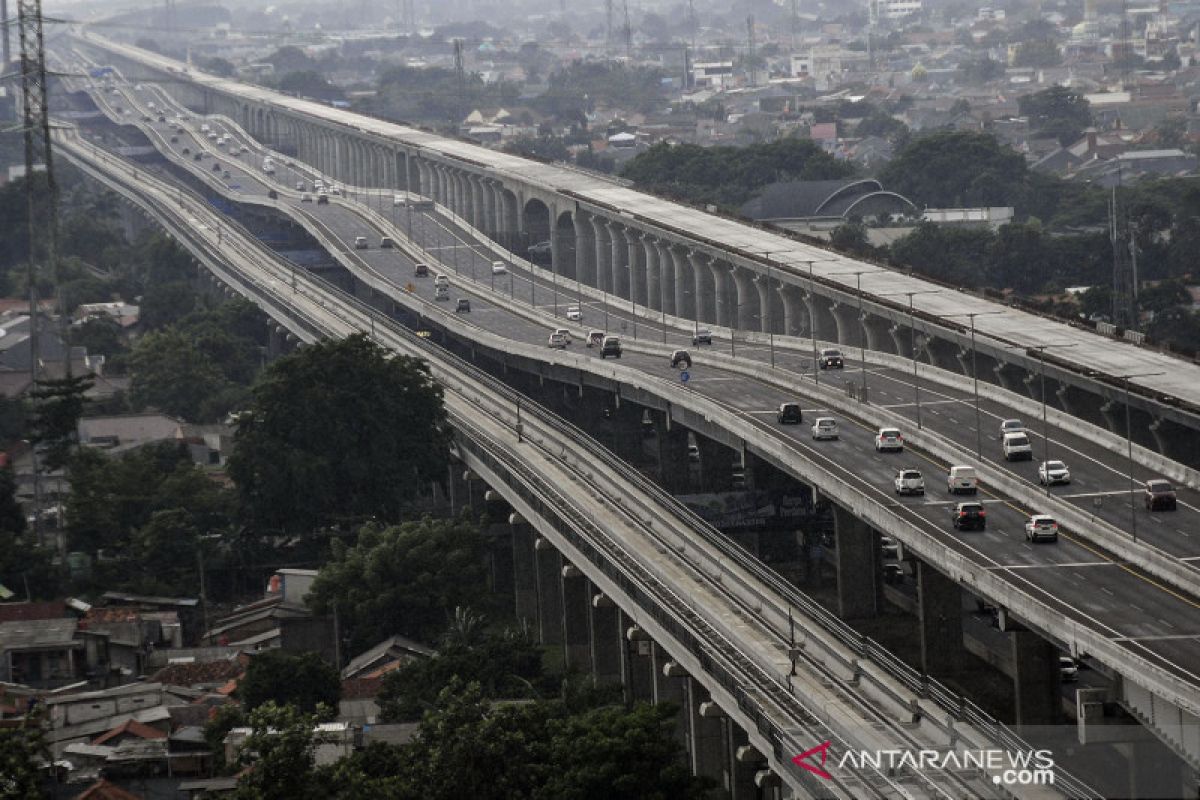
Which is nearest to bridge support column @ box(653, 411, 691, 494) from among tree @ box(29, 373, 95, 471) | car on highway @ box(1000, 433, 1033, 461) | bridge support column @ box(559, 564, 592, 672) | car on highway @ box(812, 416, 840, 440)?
car on highway @ box(812, 416, 840, 440)

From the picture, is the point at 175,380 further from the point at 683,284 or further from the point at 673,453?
the point at 673,453

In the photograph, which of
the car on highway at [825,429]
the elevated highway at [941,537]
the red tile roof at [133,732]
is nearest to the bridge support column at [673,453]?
the elevated highway at [941,537]

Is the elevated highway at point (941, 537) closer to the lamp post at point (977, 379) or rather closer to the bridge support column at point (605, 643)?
the lamp post at point (977, 379)

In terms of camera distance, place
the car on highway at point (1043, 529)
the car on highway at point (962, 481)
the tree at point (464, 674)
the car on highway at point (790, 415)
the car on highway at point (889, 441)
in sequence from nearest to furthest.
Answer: the car on highway at point (1043, 529) < the tree at point (464, 674) < the car on highway at point (962, 481) < the car on highway at point (889, 441) < the car on highway at point (790, 415)

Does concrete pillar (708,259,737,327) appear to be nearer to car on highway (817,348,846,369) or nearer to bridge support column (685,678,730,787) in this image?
car on highway (817,348,846,369)

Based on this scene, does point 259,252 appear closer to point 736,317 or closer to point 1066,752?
point 736,317

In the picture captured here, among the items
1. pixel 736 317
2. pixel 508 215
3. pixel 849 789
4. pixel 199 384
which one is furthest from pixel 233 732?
pixel 508 215
